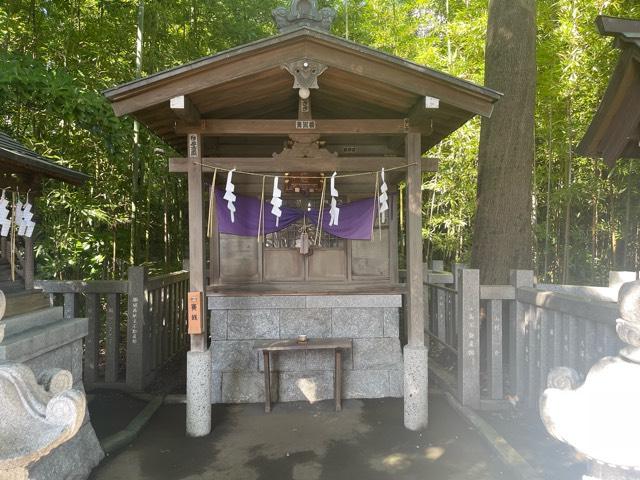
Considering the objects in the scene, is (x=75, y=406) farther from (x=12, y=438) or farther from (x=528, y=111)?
(x=528, y=111)

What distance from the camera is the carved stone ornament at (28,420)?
2.17m

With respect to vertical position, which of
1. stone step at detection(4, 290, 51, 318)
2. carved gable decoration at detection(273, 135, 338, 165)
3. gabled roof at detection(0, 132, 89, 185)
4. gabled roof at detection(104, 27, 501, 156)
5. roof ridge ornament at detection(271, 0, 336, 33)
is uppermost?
roof ridge ornament at detection(271, 0, 336, 33)

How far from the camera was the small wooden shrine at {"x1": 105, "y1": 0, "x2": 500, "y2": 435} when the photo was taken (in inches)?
167

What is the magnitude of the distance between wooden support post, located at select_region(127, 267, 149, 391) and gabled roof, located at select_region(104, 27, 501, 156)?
218 cm

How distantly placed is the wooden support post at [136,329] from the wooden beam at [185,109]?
2.28m

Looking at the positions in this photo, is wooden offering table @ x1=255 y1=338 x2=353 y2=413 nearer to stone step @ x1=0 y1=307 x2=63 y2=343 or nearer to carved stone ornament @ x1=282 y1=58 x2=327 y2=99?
stone step @ x1=0 y1=307 x2=63 y2=343

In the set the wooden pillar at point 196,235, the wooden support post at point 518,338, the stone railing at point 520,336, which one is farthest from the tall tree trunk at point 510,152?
the wooden pillar at point 196,235

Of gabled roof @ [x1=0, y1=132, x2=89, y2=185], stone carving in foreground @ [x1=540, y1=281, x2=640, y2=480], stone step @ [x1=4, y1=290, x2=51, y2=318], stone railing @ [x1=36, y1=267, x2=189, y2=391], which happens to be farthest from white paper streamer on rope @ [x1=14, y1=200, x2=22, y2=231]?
stone carving in foreground @ [x1=540, y1=281, x2=640, y2=480]

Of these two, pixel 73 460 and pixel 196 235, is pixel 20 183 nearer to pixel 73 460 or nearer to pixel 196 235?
pixel 196 235

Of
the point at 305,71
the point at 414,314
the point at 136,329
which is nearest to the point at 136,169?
the point at 136,329

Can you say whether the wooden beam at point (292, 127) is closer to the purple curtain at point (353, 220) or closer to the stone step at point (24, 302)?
the purple curtain at point (353, 220)

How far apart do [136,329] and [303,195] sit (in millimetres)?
2904

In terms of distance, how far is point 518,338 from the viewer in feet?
16.3

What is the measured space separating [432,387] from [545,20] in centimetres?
749
